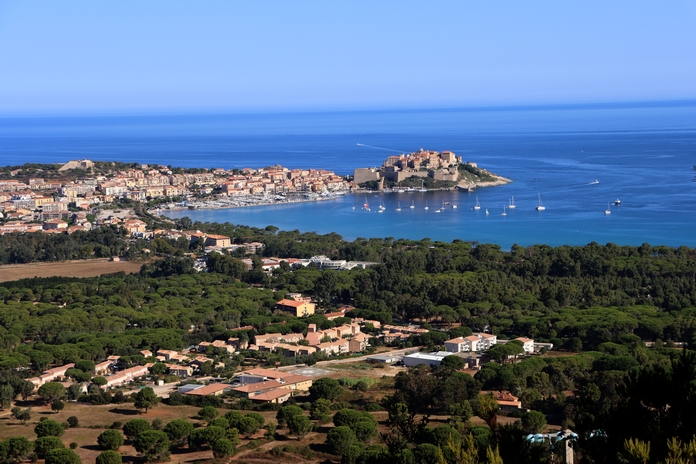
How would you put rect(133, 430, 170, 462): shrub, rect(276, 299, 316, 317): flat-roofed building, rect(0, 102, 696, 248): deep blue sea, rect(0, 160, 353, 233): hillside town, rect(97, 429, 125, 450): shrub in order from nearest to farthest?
rect(133, 430, 170, 462): shrub < rect(97, 429, 125, 450): shrub < rect(276, 299, 316, 317): flat-roofed building < rect(0, 102, 696, 248): deep blue sea < rect(0, 160, 353, 233): hillside town

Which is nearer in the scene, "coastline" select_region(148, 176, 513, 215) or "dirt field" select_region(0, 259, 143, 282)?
"dirt field" select_region(0, 259, 143, 282)

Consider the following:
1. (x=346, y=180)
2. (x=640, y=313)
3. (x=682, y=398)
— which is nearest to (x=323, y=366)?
(x=640, y=313)

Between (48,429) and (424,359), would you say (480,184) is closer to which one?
(424,359)

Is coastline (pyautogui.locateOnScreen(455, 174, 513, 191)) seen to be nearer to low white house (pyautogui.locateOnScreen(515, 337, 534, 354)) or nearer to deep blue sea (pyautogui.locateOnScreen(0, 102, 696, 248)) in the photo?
deep blue sea (pyautogui.locateOnScreen(0, 102, 696, 248))

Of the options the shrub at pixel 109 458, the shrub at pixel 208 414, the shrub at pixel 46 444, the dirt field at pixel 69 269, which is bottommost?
the dirt field at pixel 69 269

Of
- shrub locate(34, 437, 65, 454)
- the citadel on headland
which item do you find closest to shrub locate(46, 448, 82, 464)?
shrub locate(34, 437, 65, 454)

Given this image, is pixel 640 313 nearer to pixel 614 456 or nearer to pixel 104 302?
pixel 104 302

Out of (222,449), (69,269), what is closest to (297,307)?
(222,449)

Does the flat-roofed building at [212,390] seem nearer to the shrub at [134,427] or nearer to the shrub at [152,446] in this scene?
the shrub at [134,427]

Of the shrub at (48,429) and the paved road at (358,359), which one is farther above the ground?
the shrub at (48,429)

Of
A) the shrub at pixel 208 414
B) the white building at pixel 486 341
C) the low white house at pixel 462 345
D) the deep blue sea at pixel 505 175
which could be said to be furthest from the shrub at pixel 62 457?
the deep blue sea at pixel 505 175
